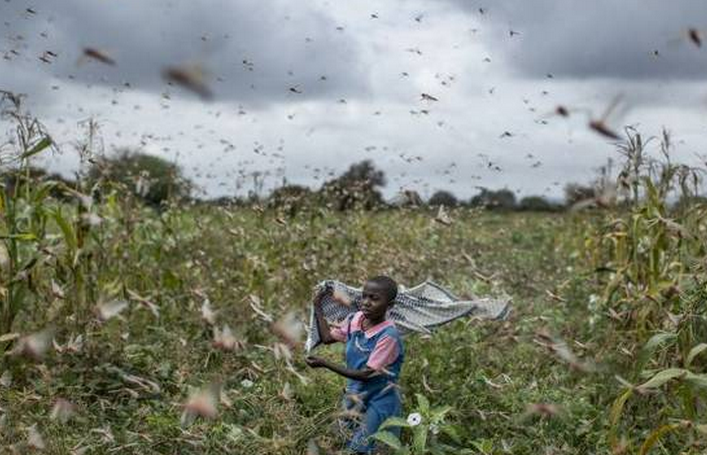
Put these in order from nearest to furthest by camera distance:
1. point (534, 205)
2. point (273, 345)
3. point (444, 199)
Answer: point (273, 345)
point (444, 199)
point (534, 205)

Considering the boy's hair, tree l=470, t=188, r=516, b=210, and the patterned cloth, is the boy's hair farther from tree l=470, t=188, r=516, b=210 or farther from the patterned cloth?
tree l=470, t=188, r=516, b=210

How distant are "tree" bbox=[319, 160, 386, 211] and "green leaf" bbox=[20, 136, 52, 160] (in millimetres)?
3371

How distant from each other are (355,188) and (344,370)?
4.39 metres

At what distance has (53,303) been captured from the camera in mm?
5547

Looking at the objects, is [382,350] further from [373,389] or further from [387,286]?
[387,286]

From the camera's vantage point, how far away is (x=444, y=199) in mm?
9453

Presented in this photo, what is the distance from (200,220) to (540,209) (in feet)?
34.9

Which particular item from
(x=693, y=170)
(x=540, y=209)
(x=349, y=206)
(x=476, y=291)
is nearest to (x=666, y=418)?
(x=693, y=170)

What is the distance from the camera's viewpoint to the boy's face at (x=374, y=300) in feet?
14.3

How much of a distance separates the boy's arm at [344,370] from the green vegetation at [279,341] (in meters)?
0.17

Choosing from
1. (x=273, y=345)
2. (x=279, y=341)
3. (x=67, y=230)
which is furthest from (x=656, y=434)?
(x=67, y=230)

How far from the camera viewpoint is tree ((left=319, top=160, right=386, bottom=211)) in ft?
28.1

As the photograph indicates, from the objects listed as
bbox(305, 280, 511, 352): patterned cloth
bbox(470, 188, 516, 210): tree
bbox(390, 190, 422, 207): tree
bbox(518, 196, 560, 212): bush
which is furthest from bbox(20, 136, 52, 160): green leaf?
bbox(518, 196, 560, 212): bush

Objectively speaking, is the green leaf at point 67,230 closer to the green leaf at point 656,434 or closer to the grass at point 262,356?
the grass at point 262,356
